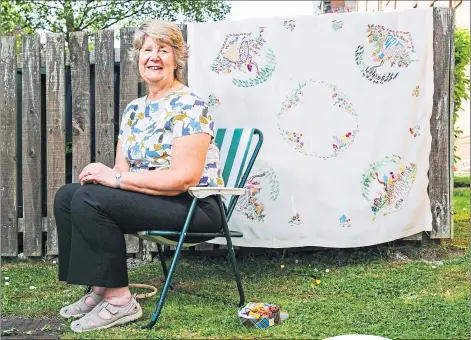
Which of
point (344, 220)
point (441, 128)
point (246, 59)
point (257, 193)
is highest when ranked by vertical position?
point (246, 59)

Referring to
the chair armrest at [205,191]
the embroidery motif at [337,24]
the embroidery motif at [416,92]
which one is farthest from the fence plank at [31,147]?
the embroidery motif at [416,92]

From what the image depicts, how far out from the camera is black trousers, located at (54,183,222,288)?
274 cm

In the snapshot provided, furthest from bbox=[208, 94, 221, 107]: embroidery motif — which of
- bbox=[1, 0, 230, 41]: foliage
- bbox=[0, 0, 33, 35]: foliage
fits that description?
bbox=[0, 0, 33, 35]: foliage

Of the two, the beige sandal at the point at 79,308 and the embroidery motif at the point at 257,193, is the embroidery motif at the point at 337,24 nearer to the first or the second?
the embroidery motif at the point at 257,193

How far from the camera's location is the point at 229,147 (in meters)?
3.63

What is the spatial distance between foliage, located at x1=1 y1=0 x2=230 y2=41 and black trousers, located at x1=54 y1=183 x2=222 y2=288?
885 centimetres

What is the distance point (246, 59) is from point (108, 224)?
5.80 ft

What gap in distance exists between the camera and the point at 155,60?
314 cm

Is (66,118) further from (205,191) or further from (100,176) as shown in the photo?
(205,191)

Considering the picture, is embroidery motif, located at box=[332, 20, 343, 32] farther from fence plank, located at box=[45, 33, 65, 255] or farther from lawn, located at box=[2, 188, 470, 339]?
fence plank, located at box=[45, 33, 65, 255]

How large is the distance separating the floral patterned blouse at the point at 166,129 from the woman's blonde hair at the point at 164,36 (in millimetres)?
175

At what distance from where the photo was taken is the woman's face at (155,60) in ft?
10.3

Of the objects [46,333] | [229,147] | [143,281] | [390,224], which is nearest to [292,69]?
[229,147]

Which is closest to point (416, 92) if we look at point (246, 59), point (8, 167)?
point (246, 59)
